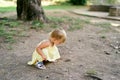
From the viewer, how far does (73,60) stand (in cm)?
465

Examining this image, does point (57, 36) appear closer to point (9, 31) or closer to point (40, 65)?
point (40, 65)

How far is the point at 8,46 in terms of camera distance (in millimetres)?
5512

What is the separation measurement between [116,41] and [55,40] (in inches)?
93.4

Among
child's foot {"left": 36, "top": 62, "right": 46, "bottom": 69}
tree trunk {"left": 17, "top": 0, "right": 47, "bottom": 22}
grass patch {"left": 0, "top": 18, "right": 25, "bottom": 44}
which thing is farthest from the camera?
tree trunk {"left": 17, "top": 0, "right": 47, "bottom": 22}

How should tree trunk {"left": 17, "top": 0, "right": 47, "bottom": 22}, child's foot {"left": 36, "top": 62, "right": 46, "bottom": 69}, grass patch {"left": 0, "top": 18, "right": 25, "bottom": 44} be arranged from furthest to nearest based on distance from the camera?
tree trunk {"left": 17, "top": 0, "right": 47, "bottom": 22}
grass patch {"left": 0, "top": 18, "right": 25, "bottom": 44}
child's foot {"left": 36, "top": 62, "right": 46, "bottom": 69}


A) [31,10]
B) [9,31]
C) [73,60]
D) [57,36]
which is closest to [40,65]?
[57,36]

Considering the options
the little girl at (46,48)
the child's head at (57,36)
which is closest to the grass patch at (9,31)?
the little girl at (46,48)

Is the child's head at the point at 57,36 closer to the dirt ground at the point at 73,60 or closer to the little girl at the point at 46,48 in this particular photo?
the little girl at the point at 46,48

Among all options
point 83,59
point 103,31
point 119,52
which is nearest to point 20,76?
point 83,59

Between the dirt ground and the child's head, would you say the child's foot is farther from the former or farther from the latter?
the child's head

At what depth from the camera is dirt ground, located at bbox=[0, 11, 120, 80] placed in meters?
3.94

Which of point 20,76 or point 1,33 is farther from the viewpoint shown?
point 1,33

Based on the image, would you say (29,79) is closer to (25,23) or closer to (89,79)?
(89,79)

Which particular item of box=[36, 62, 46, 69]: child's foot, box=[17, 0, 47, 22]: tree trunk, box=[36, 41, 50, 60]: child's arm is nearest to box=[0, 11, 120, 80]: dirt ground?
box=[36, 62, 46, 69]: child's foot
